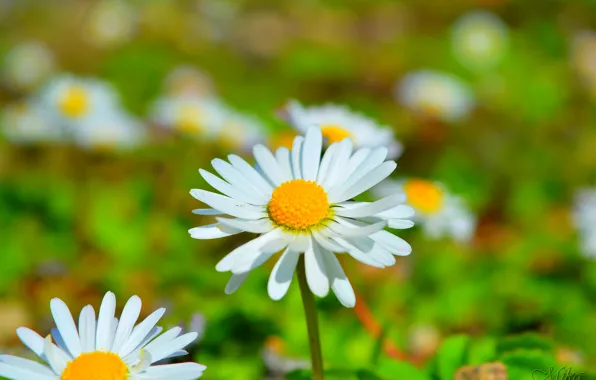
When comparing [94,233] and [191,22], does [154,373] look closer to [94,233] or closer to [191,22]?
[94,233]

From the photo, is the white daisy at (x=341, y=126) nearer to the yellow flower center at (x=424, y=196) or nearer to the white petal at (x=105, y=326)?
the yellow flower center at (x=424, y=196)

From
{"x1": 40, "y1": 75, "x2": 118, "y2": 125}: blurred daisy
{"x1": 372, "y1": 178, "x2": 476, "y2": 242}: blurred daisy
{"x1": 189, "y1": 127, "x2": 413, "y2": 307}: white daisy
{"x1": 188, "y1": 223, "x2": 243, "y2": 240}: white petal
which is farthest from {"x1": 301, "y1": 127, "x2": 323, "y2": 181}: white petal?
{"x1": 40, "y1": 75, "x2": 118, "y2": 125}: blurred daisy

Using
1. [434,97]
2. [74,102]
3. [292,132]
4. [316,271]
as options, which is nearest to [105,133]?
[74,102]

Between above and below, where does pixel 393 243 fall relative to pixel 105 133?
below

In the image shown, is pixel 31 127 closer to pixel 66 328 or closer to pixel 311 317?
pixel 66 328

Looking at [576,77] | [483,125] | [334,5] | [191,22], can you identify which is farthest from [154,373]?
[334,5]
